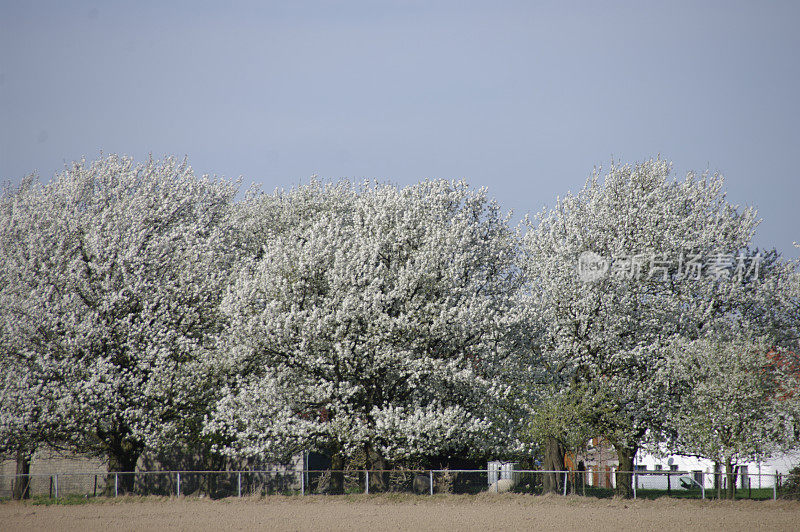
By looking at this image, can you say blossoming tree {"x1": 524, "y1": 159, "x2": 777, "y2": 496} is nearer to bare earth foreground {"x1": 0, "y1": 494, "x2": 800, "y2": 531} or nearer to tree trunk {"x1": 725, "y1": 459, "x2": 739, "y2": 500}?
tree trunk {"x1": 725, "y1": 459, "x2": 739, "y2": 500}

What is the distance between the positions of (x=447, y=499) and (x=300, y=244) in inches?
528

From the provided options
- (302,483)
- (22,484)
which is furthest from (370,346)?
(22,484)

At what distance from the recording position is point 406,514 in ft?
91.4

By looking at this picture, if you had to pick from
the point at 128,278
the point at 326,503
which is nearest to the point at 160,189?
the point at 128,278

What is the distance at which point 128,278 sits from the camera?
37438 millimetres

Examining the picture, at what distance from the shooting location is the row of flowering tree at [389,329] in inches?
1345

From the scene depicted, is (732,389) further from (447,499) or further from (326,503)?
(326,503)

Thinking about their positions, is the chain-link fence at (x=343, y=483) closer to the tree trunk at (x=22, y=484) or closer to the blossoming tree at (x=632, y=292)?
the tree trunk at (x=22, y=484)

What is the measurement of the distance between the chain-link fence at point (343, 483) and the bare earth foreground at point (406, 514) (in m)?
1.54

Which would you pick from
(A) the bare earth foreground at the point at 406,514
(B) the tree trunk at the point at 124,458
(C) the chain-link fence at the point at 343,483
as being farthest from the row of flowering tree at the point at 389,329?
(A) the bare earth foreground at the point at 406,514
